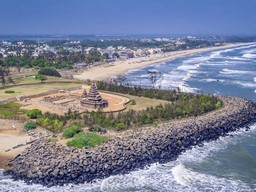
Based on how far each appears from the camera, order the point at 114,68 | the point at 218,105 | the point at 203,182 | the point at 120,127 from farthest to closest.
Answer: the point at 114,68 → the point at 218,105 → the point at 120,127 → the point at 203,182

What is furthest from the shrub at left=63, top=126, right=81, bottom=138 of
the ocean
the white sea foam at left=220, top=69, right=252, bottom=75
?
the white sea foam at left=220, top=69, right=252, bottom=75

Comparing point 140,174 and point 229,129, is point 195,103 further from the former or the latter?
point 140,174

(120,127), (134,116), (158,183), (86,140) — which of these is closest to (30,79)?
(134,116)

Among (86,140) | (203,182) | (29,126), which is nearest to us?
(203,182)

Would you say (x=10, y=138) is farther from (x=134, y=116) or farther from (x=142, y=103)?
(x=142, y=103)

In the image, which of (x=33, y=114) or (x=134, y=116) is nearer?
(x=134, y=116)

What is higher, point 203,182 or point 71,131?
point 71,131

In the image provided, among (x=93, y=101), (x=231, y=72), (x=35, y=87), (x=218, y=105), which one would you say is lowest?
(x=231, y=72)
